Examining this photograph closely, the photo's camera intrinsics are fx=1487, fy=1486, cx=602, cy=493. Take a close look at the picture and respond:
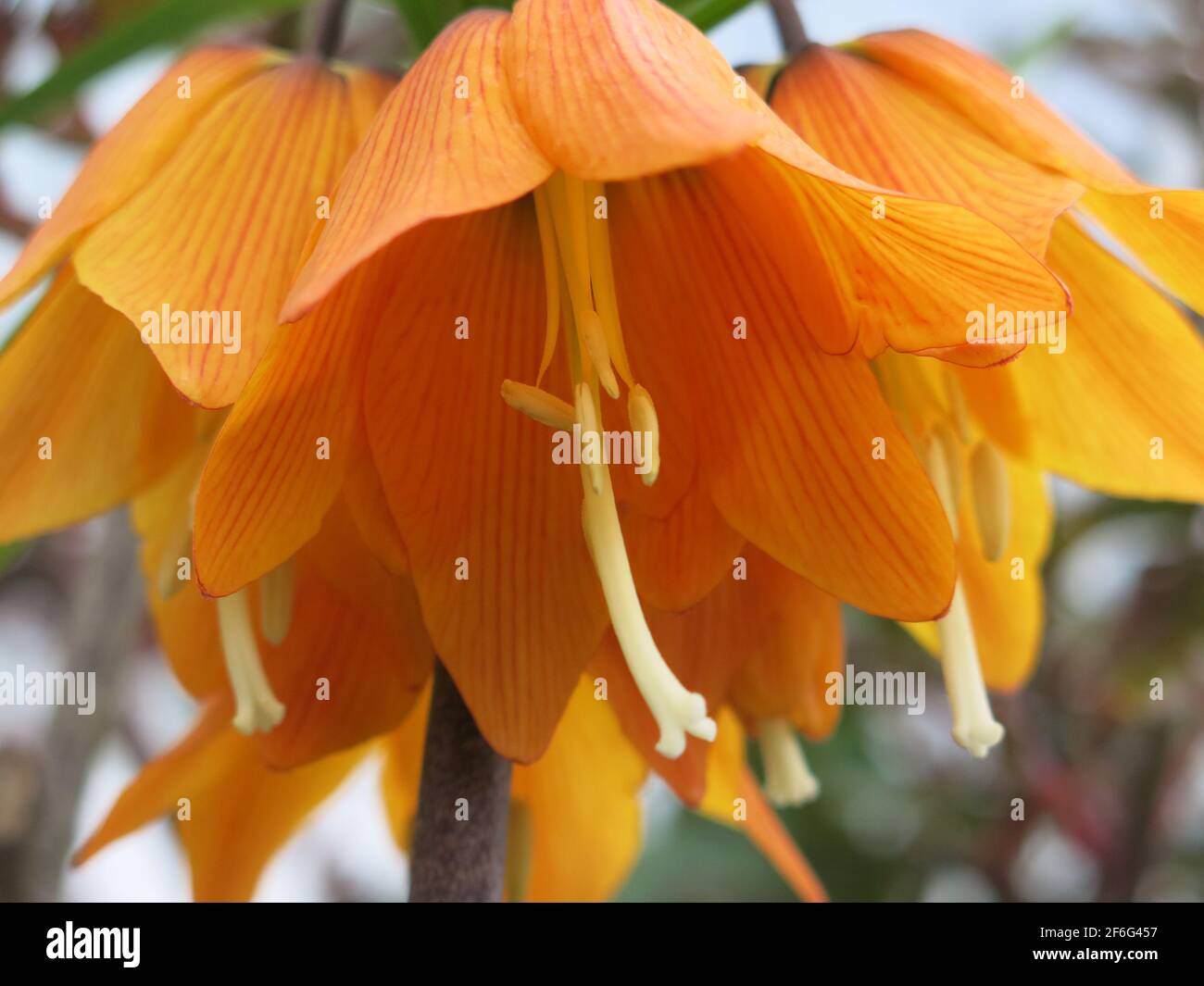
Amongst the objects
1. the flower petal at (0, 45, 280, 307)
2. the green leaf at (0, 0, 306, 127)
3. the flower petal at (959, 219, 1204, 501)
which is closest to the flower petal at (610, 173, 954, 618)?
the flower petal at (959, 219, 1204, 501)

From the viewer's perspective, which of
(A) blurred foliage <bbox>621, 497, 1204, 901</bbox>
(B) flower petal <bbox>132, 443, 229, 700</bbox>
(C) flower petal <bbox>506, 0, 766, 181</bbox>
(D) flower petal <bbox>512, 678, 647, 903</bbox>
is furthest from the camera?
(A) blurred foliage <bbox>621, 497, 1204, 901</bbox>

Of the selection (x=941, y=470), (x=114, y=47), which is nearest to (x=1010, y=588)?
(x=941, y=470)

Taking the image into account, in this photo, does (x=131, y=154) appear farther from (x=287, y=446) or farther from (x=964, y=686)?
(x=964, y=686)

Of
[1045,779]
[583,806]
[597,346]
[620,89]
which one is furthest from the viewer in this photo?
[1045,779]

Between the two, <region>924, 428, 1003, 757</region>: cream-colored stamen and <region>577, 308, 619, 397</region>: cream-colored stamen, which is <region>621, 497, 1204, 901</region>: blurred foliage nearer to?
<region>924, 428, 1003, 757</region>: cream-colored stamen

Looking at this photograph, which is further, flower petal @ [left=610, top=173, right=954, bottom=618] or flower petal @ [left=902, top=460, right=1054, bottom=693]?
flower petal @ [left=902, top=460, right=1054, bottom=693]

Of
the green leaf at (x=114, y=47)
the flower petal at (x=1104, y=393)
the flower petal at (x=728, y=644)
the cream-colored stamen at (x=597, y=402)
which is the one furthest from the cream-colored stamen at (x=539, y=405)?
the green leaf at (x=114, y=47)

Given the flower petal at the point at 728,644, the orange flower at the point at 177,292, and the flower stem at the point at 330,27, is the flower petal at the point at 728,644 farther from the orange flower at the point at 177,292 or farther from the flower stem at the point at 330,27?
the flower stem at the point at 330,27
